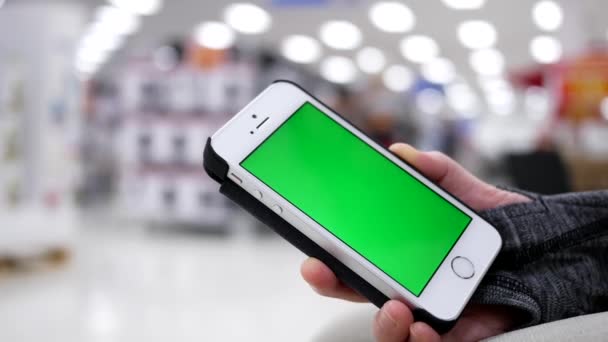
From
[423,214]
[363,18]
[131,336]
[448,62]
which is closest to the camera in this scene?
[423,214]

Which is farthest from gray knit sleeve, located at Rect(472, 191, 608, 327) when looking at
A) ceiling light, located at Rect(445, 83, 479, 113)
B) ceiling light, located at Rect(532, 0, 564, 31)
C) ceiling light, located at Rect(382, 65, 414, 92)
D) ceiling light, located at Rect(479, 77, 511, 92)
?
ceiling light, located at Rect(445, 83, 479, 113)

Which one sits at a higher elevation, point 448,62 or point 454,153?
point 448,62

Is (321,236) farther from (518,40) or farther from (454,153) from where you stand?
(454,153)

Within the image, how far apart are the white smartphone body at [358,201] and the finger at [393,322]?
0.03 m

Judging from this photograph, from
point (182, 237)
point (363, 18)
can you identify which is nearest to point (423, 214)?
point (182, 237)

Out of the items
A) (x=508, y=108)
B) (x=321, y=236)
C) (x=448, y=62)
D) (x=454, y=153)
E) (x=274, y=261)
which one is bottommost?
(x=508, y=108)

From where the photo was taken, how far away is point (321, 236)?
2.80 ft

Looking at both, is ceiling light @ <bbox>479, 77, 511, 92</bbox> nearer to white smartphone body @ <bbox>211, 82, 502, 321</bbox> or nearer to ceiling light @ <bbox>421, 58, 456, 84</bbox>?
ceiling light @ <bbox>421, 58, 456, 84</bbox>

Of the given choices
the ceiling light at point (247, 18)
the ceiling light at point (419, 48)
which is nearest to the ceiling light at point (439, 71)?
the ceiling light at point (419, 48)

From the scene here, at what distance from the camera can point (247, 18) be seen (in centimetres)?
996

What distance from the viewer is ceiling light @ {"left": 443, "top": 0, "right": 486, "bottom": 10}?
28.0 feet

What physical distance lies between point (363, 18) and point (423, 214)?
9269 millimetres

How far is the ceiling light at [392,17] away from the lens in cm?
888

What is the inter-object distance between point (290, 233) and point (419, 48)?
39.3ft
